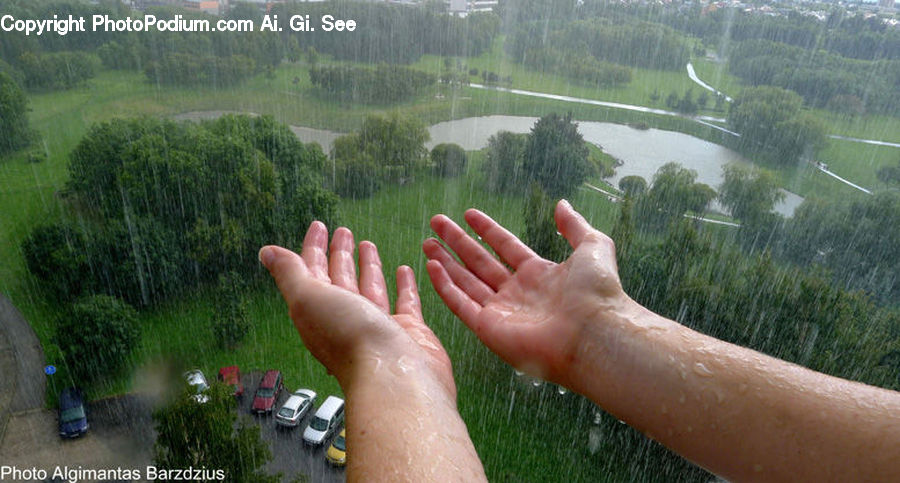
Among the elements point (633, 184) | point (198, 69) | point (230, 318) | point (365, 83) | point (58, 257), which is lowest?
point (230, 318)

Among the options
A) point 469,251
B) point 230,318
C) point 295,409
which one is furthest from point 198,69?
point 469,251

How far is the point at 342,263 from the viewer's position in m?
1.25

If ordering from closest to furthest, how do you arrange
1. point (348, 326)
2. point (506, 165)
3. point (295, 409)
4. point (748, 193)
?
point (348, 326) → point (295, 409) → point (748, 193) → point (506, 165)

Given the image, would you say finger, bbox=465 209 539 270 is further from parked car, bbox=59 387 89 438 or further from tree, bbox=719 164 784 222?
tree, bbox=719 164 784 222

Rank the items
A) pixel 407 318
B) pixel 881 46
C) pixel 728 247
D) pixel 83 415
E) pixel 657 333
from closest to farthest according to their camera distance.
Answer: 1. pixel 657 333
2. pixel 407 318
3. pixel 83 415
4. pixel 728 247
5. pixel 881 46

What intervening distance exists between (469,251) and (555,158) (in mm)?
6866

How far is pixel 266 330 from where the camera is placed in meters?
5.44

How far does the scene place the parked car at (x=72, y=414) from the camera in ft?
13.5

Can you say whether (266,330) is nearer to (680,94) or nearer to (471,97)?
(471,97)

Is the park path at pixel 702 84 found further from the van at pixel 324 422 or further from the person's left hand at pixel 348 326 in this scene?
the person's left hand at pixel 348 326

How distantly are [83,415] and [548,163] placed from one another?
20.0 ft

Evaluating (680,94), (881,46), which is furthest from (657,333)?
(680,94)

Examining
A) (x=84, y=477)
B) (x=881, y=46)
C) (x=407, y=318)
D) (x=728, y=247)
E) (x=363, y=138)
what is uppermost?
(x=881, y=46)

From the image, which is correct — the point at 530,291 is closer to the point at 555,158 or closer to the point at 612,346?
the point at 612,346
